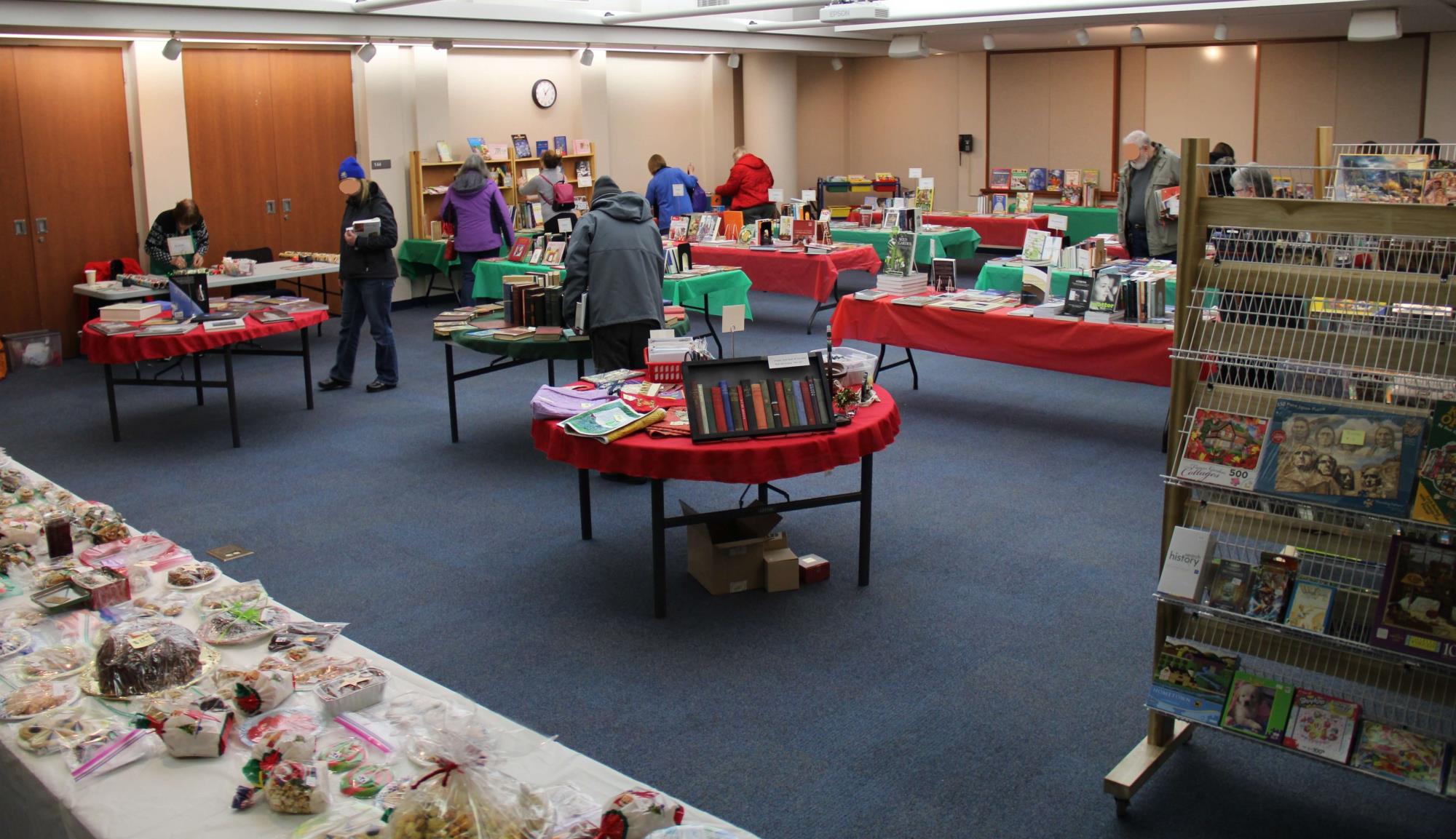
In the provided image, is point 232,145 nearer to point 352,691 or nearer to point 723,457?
point 723,457

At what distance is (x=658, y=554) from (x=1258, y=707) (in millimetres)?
2248

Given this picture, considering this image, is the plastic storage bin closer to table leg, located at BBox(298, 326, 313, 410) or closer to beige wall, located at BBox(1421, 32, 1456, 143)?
table leg, located at BBox(298, 326, 313, 410)

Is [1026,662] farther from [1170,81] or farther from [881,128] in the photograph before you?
[881,128]

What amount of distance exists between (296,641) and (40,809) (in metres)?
0.69

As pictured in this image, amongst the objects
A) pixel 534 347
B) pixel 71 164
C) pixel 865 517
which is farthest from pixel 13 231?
pixel 865 517

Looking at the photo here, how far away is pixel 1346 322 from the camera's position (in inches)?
128

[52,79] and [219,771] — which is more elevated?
[52,79]

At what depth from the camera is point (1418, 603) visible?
9.75 feet

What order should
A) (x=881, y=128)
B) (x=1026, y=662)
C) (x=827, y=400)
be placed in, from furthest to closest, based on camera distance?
(x=881, y=128) → (x=827, y=400) → (x=1026, y=662)

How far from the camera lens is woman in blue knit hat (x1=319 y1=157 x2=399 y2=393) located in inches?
330

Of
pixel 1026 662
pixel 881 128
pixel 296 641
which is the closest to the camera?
pixel 296 641

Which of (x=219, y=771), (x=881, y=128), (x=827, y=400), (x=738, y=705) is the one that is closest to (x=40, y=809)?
(x=219, y=771)

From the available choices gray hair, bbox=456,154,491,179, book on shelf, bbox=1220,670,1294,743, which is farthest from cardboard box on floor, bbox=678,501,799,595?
gray hair, bbox=456,154,491,179

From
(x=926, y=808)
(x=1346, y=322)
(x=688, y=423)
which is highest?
(x=1346, y=322)
